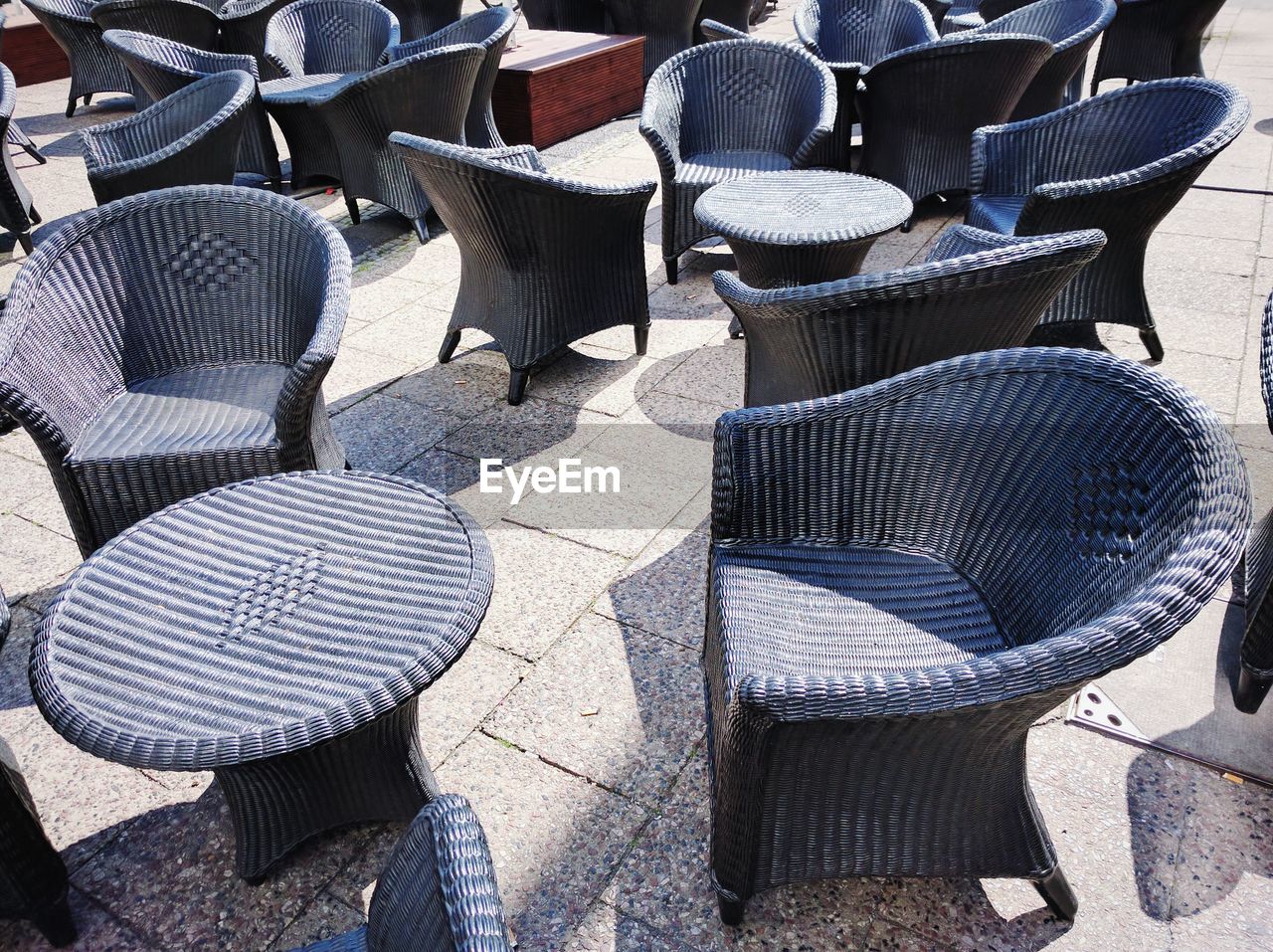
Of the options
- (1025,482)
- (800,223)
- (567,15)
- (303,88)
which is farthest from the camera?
(567,15)

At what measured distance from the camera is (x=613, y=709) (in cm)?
226

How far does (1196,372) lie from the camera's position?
11.6 ft

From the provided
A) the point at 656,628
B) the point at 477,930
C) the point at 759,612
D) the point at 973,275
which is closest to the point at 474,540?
the point at 759,612

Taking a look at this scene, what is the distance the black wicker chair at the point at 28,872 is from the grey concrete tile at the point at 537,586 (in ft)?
3.46

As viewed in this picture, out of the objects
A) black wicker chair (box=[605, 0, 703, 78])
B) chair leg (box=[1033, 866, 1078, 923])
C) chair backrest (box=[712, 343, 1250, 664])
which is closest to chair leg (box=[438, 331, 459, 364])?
chair backrest (box=[712, 343, 1250, 664])

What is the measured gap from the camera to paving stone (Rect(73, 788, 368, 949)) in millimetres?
1832

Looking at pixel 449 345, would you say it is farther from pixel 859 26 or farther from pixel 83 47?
pixel 83 47

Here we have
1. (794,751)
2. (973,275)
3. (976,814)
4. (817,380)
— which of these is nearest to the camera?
(794,751)

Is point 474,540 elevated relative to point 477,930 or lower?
lower

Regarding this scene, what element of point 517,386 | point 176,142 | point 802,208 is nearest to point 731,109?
point 802,208

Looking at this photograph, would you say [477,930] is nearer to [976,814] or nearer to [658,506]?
[976,814]

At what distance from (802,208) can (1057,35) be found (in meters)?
2.93

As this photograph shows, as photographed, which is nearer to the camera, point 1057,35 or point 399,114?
point 399,114

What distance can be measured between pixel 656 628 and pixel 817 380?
0.79m
